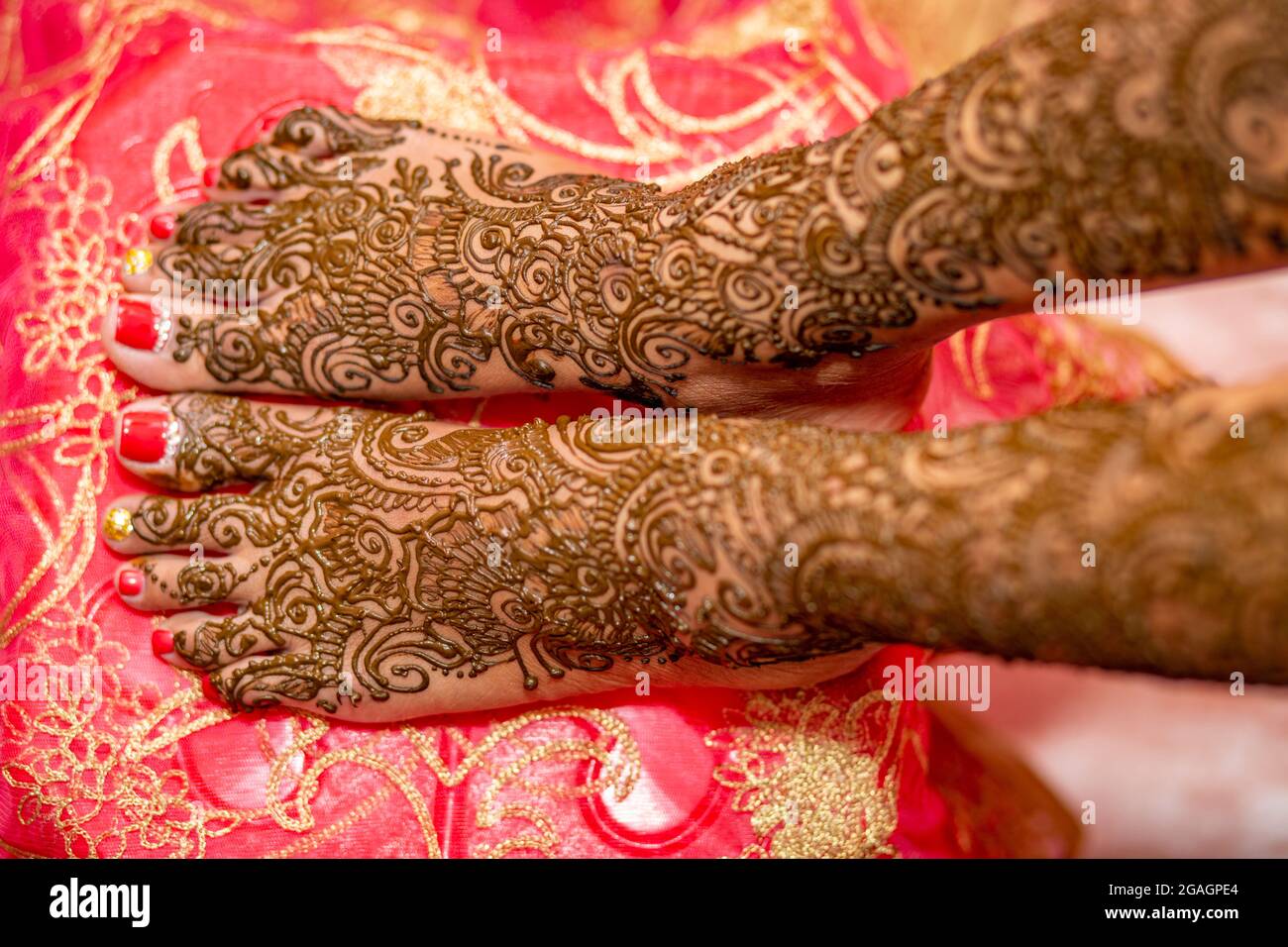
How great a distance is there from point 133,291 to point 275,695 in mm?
454

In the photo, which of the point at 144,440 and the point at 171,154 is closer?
the point at 144,440

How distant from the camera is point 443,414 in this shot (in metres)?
1.10

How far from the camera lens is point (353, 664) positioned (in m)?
0.99

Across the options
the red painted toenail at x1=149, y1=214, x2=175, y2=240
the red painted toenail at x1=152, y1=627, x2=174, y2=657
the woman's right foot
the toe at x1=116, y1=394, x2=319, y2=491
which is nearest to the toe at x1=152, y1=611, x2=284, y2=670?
the red painted toenail at x1=152, y1=627, x2=174, y2=657

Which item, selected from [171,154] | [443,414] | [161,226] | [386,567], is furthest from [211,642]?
[171,154]

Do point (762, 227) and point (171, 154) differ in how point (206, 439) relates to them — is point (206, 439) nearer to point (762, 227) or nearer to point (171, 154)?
point (171, 154)

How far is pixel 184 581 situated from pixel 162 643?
63 millimetres

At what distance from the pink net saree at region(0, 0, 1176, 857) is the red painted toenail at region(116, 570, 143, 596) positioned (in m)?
0.03

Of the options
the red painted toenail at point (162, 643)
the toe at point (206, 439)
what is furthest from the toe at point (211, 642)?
the toe at point (206, 439)

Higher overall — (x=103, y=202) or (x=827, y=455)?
(x=103, y=202)

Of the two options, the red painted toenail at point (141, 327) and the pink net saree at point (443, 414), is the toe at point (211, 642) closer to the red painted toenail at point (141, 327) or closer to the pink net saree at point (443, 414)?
the pink net saree at point (443, 414)

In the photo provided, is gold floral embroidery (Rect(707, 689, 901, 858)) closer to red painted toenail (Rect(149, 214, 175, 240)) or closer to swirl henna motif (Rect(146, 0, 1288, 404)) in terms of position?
swirl henna motif (Rect(146, 0, 1288, 404))

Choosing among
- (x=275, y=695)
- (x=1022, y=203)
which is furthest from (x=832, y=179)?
(x=275, y=695)

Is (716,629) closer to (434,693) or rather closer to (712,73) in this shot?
(434,693)
